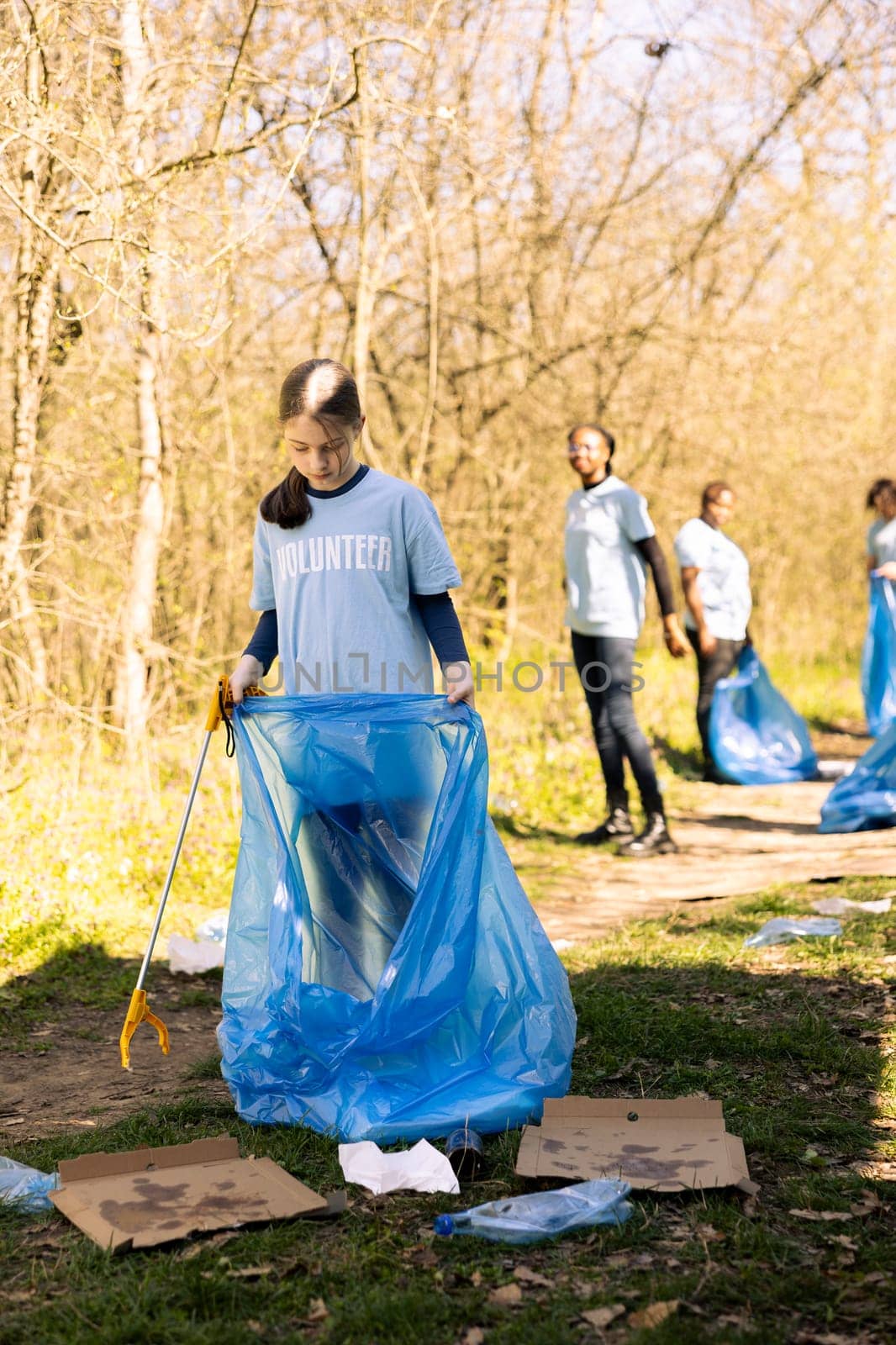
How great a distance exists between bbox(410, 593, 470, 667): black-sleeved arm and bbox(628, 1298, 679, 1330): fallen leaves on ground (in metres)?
1.45

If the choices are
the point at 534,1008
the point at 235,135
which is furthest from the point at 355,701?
the point at 235,135

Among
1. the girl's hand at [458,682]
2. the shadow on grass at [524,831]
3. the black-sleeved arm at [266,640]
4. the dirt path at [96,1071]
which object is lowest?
the dirt path at [96,1071]

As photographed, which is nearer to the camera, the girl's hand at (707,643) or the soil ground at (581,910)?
the soil ground at (581,910)

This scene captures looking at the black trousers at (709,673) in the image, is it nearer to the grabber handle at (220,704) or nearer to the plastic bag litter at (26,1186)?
the grabber handle at (220,704)

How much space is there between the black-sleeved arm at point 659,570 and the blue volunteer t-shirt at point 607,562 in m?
0.04

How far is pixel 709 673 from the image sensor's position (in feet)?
26.8

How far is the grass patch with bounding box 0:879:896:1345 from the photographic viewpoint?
2.12 metres

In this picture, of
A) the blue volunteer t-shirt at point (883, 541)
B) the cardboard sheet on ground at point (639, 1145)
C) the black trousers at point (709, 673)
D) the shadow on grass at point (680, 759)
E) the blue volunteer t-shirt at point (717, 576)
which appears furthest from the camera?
the shadow on grass at point (680, 759)

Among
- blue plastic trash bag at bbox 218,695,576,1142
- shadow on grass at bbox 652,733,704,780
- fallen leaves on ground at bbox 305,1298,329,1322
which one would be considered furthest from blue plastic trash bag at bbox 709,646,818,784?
fallen leaves on ground at bbox 305,1298,329,1322

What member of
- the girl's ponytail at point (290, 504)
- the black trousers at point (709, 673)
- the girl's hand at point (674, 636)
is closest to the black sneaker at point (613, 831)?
the girl's hand at point (674, 636)

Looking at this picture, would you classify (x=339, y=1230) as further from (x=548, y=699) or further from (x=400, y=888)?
(x=548, y=699)

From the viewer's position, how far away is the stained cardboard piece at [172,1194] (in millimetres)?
2404

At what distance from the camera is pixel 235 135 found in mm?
5992

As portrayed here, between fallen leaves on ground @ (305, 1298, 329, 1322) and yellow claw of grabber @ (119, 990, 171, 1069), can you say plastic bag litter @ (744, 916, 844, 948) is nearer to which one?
yellow claw of grabber @ (119, 990, 171, 1069)
